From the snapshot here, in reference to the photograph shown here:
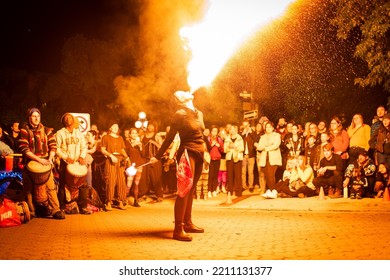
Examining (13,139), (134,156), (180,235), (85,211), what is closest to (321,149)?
(134,156)

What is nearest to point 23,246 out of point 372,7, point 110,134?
point 110,134

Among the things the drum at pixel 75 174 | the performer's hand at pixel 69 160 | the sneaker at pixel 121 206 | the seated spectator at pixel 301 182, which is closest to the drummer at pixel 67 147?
the performer's hand at pixel 69 160

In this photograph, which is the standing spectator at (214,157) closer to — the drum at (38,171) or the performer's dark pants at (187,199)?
the drum at (38,171)

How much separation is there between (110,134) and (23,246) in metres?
6.20

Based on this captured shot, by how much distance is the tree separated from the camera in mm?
15633

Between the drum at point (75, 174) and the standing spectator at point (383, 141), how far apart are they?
7212mm

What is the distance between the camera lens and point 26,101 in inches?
1686

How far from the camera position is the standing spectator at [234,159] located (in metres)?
16.6

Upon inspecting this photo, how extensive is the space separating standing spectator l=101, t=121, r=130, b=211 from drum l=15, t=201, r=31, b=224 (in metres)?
3.10

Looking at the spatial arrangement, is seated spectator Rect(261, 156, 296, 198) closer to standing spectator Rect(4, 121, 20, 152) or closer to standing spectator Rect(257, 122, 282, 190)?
standing spectator Rect(257, 122, 282, 190)

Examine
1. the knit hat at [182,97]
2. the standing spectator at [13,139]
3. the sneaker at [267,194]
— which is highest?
the knit hat at [182,97]

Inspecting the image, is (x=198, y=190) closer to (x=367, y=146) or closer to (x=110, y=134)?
(x=110, y=134)

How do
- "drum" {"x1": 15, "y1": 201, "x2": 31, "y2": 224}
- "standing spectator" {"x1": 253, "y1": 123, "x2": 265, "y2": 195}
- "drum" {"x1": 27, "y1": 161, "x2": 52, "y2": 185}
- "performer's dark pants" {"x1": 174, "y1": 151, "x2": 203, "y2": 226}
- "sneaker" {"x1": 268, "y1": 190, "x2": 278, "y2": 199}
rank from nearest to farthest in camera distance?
"performer's dark pants" {"x1": 174, "y1": 151, "x2": 203, "y2": 226}
"drum" {"x1": 15, "y1": 201, "x2": 31, "y2": 224}
"drum" {"x1": 27, "y1": 161, "x2": 52, "y2": 185}
"sneaker" {"x1": 268, "y1": 190, "x2": 278, "y2": 199}
"standing spectator" {"x1": 253, "y1": 123, "x2": 265, "y2": 195}

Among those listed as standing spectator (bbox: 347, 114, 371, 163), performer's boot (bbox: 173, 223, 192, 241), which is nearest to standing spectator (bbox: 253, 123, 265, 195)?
standing spectator (bbox: 347, 114, 371, 163)
